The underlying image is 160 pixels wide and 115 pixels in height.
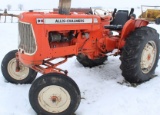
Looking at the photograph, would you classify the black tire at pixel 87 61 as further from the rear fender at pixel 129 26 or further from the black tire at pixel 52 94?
the black tire at pixel 52 94

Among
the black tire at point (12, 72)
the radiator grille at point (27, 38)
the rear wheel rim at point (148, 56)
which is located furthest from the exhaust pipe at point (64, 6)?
the rear wheel rim at point (148, 56)

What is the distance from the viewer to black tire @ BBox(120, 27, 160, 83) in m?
4.72

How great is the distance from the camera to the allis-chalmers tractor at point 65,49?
3.81 metres

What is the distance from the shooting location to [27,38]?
4105 millimetres

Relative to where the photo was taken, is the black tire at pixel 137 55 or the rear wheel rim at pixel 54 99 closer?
the rear wheel rim at pixel 54 99

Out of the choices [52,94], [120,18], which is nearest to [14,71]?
[52,94]

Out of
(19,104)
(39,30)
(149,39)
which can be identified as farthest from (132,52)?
(19,104)

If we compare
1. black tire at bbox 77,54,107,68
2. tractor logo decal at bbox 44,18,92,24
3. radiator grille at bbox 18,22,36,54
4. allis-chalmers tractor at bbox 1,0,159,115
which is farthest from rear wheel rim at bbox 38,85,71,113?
black tire at bbox 77,54,107,68

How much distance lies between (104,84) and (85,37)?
3.34 feet

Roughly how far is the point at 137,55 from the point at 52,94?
70.9 inches

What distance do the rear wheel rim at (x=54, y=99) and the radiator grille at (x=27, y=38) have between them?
2.27 ft

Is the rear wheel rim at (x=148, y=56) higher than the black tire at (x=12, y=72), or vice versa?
the rear wheel rim at (x=148, y=56)

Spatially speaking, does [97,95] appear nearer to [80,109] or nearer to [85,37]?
[80,109]

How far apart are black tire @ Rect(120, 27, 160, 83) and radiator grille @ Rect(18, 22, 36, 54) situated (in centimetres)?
168
